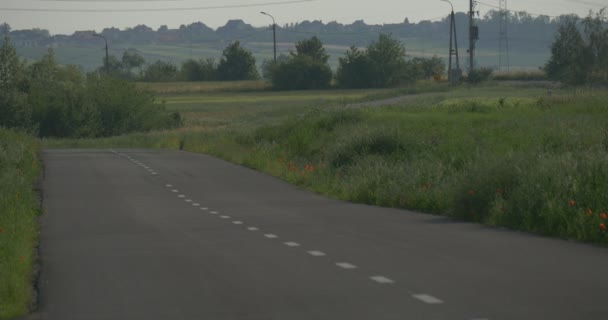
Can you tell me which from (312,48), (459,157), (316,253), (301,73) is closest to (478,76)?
(301,73)

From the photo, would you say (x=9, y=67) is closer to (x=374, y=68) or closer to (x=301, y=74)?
(x=301, y=74)

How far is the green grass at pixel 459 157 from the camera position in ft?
59.8

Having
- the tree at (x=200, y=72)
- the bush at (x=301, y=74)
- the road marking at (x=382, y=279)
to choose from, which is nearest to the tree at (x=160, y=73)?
the tree at (x=200, y=72)

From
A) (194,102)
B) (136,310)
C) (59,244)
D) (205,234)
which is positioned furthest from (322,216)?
(194,102)

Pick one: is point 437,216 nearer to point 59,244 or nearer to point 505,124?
point 59,244

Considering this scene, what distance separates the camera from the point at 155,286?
12.5 m

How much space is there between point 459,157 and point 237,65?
14643 cm

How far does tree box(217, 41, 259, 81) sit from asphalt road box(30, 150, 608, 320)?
149m

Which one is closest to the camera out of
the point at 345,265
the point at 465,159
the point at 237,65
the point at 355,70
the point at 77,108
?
the point at 345,265

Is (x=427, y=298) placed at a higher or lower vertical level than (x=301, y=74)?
higher

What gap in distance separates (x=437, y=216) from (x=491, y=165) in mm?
1357

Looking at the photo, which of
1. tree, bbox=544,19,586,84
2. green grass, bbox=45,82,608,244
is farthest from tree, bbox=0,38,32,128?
tree, bbox=544,19,586,84

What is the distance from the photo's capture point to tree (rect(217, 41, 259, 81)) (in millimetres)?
173375

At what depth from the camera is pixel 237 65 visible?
17475 centimetres
